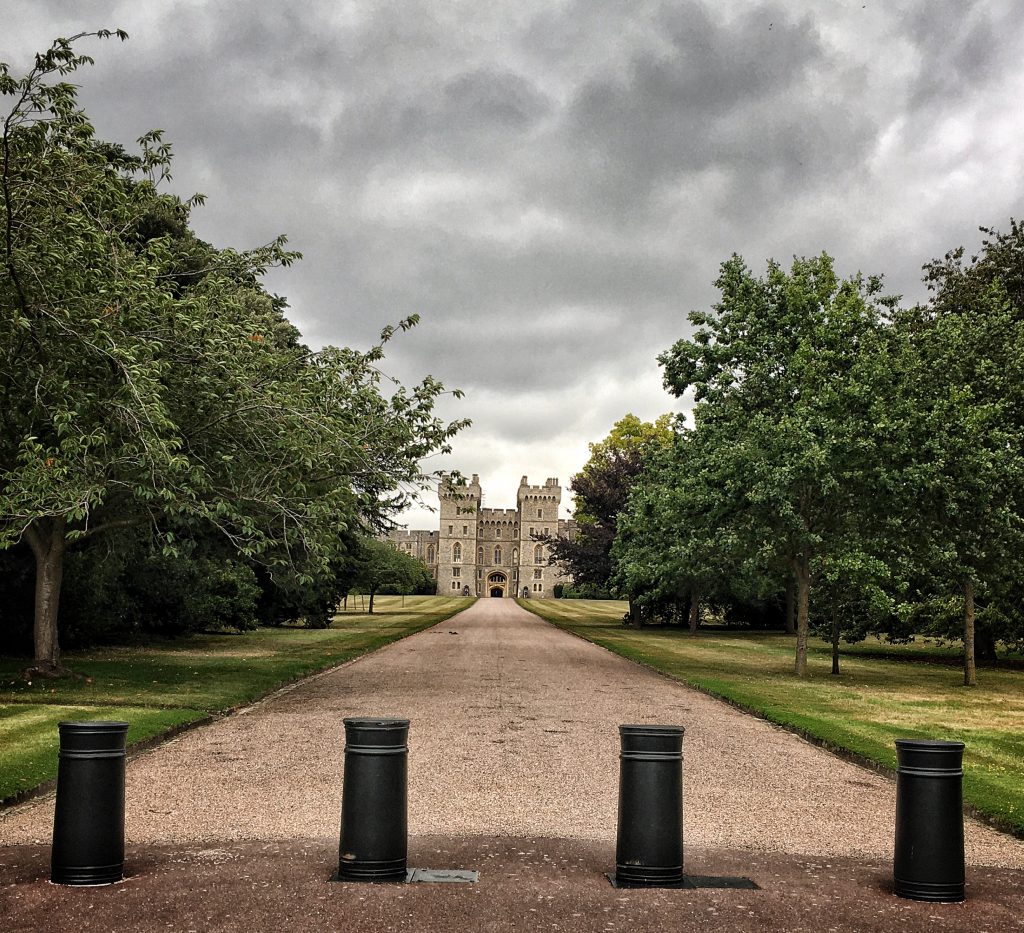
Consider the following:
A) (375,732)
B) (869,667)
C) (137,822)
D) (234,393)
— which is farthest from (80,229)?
(869,667)

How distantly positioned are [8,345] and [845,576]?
1889 centimetres

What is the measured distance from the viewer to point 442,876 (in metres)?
6.64

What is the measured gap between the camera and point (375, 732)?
6.66 meters

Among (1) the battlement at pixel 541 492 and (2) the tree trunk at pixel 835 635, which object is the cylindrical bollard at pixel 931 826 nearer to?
(2) the tree trunk at pixel 835 635

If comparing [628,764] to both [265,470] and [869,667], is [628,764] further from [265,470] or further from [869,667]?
[869,667]

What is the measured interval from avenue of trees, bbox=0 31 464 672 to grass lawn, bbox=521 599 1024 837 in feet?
24.8

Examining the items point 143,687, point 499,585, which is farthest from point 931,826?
point 499,585

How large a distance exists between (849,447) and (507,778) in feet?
45.9

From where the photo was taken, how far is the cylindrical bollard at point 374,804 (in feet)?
21.4

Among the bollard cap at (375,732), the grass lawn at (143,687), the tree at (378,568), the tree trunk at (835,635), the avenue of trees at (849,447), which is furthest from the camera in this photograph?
the tree at (378,568)

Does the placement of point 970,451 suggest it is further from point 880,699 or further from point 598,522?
point 598,522

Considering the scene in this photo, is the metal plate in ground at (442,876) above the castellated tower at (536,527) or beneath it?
beneath

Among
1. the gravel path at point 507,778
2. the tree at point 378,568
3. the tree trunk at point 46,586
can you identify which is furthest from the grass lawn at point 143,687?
the tree at point 378,568

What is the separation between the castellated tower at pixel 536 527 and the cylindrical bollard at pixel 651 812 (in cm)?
14642
